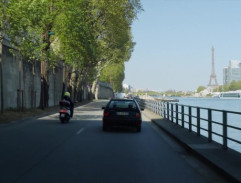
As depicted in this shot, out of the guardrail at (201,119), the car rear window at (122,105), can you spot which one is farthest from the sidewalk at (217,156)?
the car rear window at (122,105)

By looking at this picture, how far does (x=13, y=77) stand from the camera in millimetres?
23359

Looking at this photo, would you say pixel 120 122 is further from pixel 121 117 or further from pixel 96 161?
pixel 96 161

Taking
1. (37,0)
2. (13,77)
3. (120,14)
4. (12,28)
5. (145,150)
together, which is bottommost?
(145,150)

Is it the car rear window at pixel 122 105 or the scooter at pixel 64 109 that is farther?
the scooter at pixel 64 109

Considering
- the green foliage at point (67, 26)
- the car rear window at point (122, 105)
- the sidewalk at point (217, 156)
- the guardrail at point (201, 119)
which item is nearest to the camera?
the sidewalk at point (217, 156)

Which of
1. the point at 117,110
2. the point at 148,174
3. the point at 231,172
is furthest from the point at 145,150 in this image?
the point at 117,110

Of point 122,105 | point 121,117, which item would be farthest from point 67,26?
point 121,117

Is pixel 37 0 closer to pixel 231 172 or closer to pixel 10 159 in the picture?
pixel 10 159

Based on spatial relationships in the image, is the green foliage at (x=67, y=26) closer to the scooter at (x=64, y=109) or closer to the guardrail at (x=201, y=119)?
the scooter at (x=64, y=109)

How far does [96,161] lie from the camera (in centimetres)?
761

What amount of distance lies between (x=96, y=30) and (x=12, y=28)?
2122 centimetres

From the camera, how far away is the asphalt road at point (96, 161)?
20.1 feet

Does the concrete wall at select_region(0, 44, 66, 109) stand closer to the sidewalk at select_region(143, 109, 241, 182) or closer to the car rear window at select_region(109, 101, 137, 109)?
the car rear window at select_region(109, 101, 137, 109)

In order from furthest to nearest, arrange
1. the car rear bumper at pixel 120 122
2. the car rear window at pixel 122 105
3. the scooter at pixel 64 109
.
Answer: the scooter at pixel 64 109
the car rear window at pixel 122 105
the car rear bumper at pixel 120 122
